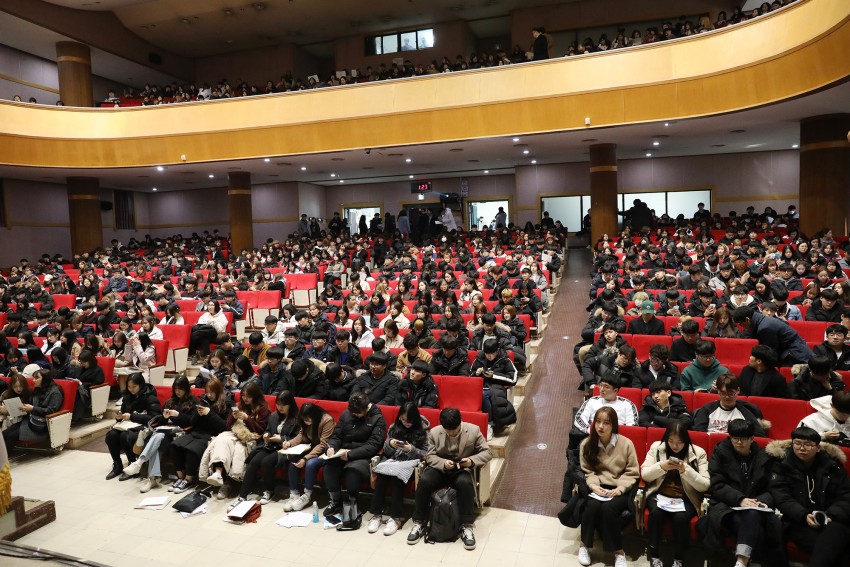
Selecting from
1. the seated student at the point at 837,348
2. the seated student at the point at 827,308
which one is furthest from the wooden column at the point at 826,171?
the seated student at the point at 837,348

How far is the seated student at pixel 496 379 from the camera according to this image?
17.6 feet

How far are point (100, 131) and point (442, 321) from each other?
39.5 feet

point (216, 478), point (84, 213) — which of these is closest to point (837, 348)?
point (216, 478)

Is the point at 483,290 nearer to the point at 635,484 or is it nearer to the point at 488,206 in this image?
the point at 635,484

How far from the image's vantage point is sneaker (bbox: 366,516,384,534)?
14.2 ft

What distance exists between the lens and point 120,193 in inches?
783

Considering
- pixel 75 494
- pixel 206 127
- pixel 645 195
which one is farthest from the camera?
pixel 645 195

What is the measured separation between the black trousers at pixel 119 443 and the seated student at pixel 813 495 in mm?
5346

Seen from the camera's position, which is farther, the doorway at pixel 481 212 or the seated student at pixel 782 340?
the doorway at pixel 481 212

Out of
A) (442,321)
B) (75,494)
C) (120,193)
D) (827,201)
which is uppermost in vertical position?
(120,193)

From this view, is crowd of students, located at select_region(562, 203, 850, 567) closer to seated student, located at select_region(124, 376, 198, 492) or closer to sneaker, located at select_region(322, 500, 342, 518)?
sneaker, located at select_region(322, 500, 342, 518)

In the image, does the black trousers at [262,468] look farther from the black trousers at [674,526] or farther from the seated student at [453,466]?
the black trousers at [674,526]

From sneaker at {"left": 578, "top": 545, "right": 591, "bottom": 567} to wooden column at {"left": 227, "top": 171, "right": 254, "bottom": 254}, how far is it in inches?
563

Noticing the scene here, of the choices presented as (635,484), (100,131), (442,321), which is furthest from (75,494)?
(100,131)
